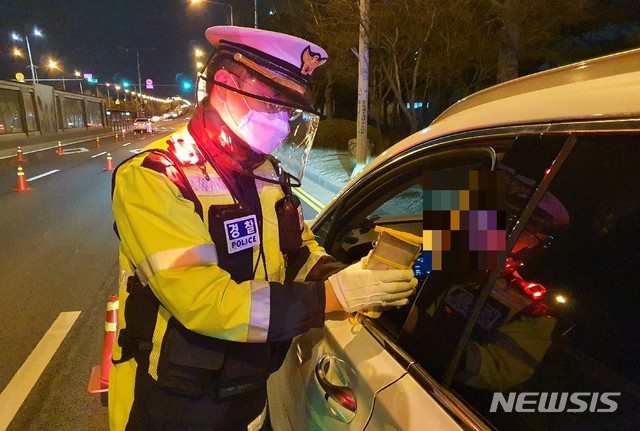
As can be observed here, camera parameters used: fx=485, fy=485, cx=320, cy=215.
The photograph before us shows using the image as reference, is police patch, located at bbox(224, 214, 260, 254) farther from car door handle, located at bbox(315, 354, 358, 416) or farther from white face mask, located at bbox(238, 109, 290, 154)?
car door handle, located at bbox(315, 354, 358, 416)

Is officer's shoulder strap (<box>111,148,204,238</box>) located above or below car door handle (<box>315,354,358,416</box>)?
above

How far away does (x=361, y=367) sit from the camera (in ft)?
4.37

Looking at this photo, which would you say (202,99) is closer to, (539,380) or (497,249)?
(497,249)

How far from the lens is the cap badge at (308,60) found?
4.98ft

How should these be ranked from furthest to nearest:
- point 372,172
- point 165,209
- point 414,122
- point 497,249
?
point 414,122
point 372,172
point 165,209
point 497,249

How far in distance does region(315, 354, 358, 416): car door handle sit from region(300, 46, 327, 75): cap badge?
900 millimetres

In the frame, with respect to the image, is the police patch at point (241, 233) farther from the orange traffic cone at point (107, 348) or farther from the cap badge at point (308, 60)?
the orange traffic cone at point (107, 348)

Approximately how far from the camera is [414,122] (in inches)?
576

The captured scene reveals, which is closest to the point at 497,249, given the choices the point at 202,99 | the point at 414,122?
the point at 202,99

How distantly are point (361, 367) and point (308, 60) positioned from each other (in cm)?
94

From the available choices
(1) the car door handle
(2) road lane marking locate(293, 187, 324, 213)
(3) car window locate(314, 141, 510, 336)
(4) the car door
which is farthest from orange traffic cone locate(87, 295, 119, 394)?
(2) road lane marking locate(293, 187, 324, 213)

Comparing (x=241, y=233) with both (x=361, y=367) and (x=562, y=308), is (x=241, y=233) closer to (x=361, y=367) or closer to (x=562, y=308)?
(x=361, y=367)

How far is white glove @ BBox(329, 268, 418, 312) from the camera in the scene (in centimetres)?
129

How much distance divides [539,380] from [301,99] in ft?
3.32
